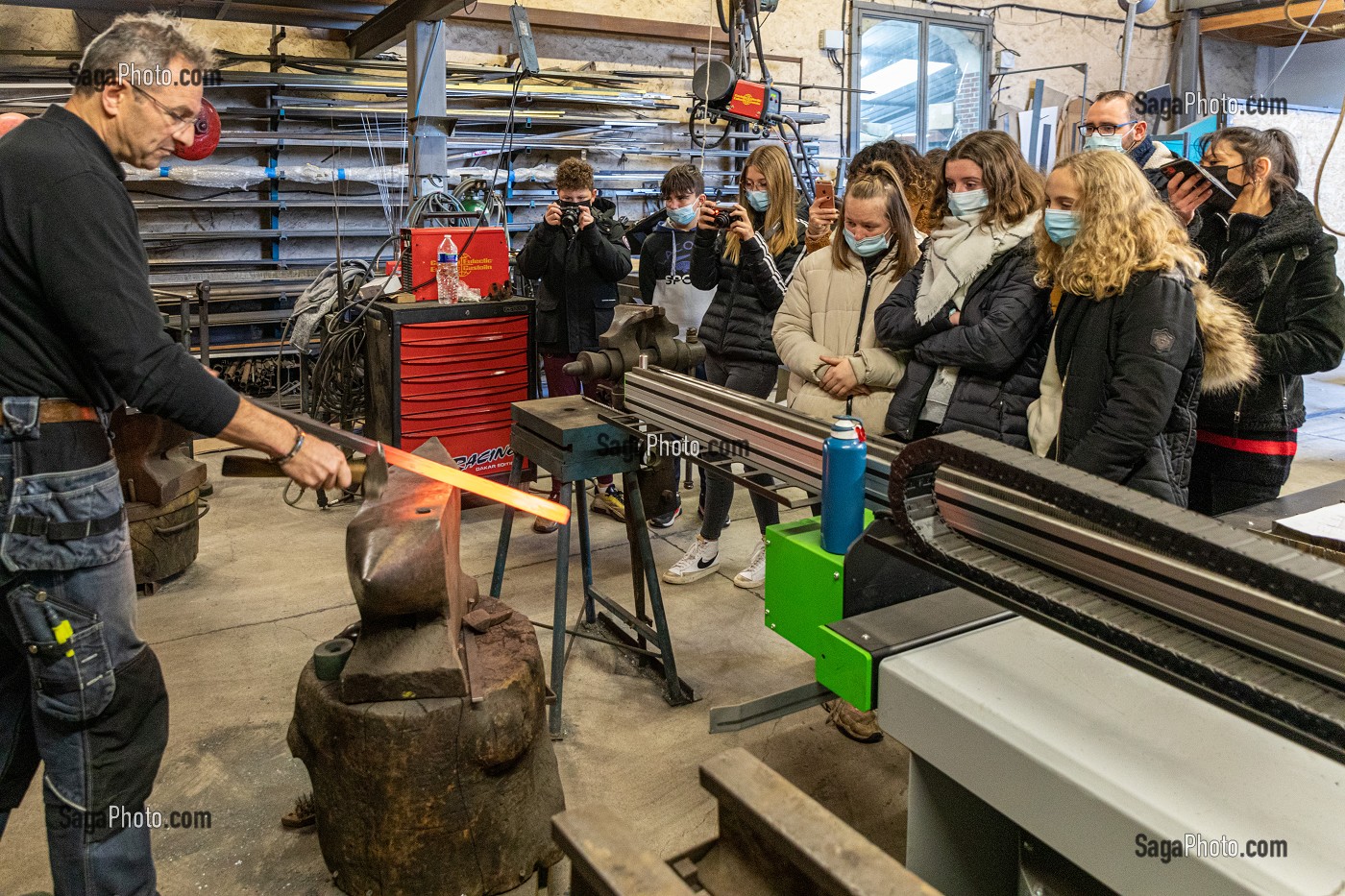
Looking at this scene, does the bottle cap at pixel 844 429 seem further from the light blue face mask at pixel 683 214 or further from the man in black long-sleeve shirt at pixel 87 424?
the light blue face mask at pixel 683 214

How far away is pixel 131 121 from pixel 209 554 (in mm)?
2439

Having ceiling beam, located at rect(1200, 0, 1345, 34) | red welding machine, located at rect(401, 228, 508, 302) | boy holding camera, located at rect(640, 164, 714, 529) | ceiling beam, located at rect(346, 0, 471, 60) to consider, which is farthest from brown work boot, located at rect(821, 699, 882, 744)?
ceiling beam, located at rect(1200, 0, 1345, 34)

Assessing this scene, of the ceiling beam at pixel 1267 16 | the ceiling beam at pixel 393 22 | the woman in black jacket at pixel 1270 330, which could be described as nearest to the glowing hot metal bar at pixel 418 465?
the woman in black jacket at pixel 1270 330

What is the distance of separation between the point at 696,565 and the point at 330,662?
5.68ft

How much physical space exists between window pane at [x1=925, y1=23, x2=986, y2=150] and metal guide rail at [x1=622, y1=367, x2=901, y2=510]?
22.6 feet

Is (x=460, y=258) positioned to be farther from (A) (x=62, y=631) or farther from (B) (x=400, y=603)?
(A) (x=62, y=631)

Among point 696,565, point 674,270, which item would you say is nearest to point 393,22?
point 674,270

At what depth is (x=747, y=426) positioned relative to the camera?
1.94 metres

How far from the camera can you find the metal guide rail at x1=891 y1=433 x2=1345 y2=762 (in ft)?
3.03

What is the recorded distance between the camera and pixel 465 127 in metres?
Result: 6.36

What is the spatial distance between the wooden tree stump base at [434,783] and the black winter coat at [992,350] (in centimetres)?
114

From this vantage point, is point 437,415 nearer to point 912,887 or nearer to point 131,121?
point 131,121

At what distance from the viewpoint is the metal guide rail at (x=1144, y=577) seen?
925 mm

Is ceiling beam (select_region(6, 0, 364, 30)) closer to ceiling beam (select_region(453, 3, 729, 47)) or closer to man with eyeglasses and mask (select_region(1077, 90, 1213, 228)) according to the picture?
ceiling beam (select_region(453, 3, 729, 47))
